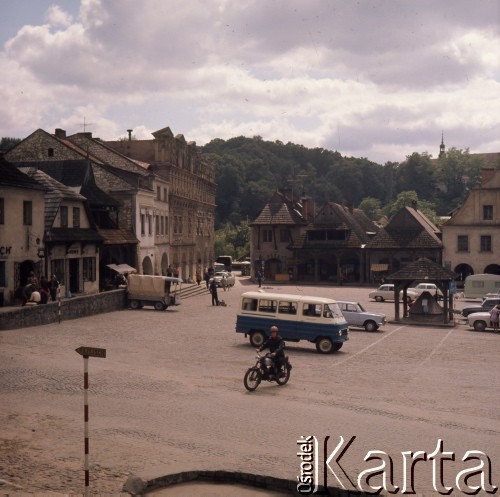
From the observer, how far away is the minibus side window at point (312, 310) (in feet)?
91.2

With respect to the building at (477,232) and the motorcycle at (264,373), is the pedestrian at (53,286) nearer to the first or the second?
the motorcycle at (264,373)

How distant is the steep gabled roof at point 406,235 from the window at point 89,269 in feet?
116

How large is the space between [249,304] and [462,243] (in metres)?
45.2

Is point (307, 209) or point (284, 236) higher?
point (307, 209)

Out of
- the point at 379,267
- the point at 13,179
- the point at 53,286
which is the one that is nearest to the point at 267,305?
the point at 53,286

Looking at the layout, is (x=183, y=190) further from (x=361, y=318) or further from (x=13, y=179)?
(x=361, y=318)

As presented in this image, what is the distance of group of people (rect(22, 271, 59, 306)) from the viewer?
33.2 metres

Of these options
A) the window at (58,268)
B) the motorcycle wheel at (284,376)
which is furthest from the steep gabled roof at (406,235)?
the motorcycle wheel at (284,376)

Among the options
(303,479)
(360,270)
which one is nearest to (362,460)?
(303,479)

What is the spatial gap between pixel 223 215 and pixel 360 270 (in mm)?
64570

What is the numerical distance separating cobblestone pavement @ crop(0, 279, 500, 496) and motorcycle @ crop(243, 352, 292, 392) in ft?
0.92

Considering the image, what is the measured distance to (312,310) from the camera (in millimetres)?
27875

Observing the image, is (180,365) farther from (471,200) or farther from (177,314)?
(471,200)

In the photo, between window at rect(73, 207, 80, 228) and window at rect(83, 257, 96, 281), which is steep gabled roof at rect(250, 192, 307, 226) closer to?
window at rect(83, 257, 96, 281)
